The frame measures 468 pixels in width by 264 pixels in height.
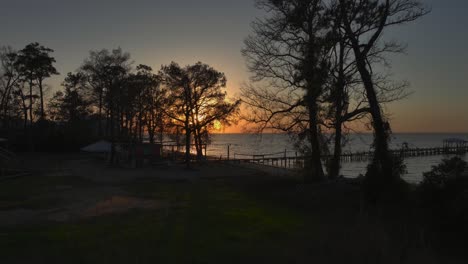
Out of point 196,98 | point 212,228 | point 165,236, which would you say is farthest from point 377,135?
point 196,98

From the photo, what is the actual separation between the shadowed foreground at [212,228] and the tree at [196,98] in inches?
687

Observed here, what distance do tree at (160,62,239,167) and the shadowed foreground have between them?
17459 millimetres

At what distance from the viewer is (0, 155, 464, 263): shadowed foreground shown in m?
7.61

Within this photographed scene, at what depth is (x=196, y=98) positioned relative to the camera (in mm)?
33594

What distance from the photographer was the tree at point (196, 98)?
32.3 meters

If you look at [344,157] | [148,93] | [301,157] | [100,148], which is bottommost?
[344,157]

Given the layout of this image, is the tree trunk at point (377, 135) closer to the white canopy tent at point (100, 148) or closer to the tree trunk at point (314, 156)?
the tree trunk at point (314, 156)

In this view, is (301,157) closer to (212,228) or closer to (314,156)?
(314,156)

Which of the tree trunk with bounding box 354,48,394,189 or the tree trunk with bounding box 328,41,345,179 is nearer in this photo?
the tree trunk with bounding box 354,48,394,189

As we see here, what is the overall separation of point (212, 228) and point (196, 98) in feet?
81.4

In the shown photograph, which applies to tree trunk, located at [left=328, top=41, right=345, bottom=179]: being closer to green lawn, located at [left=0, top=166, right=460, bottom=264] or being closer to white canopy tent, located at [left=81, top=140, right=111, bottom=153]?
green lawn, located at [left=0, top=166, right=460, bottom=264]

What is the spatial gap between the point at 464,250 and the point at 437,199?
1.85 metres

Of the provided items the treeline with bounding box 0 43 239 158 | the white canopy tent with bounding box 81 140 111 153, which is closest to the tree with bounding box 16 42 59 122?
the treeline with bounding box 0 43 239 158

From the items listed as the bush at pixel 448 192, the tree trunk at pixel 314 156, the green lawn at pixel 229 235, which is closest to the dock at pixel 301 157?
the tree trunk at pixel 314 156
